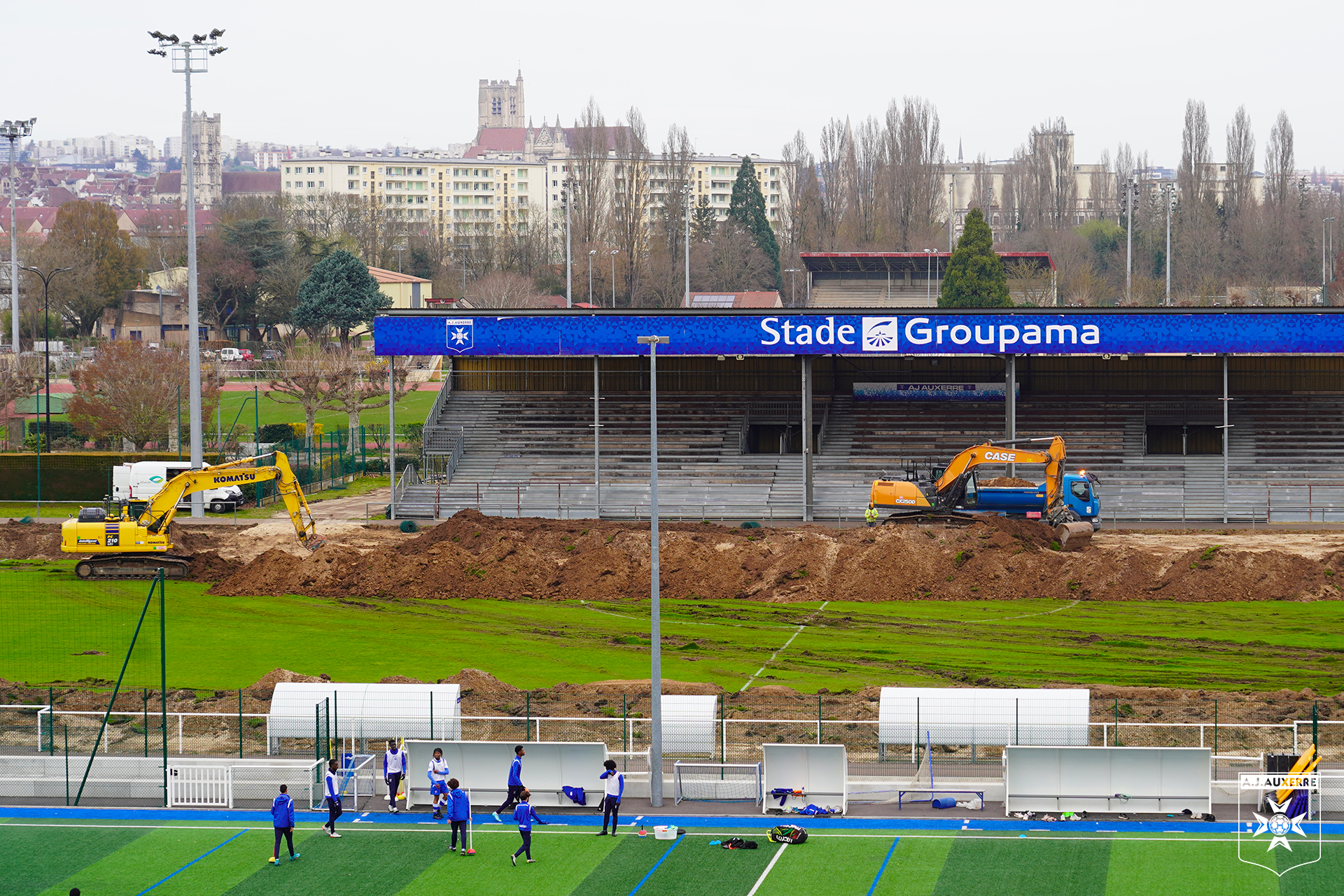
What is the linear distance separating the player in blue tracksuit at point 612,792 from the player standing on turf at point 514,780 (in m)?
1.44

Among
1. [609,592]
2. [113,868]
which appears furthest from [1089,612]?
[113,868]

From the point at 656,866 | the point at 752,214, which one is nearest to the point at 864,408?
the point at 656,866

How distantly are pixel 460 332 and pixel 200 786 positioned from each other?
34.9 meters

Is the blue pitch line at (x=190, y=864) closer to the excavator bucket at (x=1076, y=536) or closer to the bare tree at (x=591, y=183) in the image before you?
the excavator bucket at (x=1076, y=536)

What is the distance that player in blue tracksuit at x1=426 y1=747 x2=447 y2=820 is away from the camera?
2541cm

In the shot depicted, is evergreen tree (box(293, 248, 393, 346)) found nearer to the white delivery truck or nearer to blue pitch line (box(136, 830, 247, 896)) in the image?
the white delivery truck

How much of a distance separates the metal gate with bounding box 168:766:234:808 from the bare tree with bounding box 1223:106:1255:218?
123 meters

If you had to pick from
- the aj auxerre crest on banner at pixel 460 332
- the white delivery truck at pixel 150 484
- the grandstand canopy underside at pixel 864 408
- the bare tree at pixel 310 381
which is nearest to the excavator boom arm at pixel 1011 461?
the grandstand canopy underside at pixel 864 408

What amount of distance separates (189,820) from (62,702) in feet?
24.3

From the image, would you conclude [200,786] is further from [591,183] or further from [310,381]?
[591,183]

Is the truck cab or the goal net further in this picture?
the truck cab

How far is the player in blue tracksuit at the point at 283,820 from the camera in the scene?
2291 centimetres

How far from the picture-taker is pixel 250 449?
2798 inches

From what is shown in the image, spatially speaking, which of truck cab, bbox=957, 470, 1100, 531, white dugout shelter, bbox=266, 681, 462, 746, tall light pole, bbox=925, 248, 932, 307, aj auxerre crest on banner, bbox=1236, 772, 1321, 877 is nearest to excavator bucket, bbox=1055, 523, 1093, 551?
truck cab, bbox=957, 470, 1100, 531
